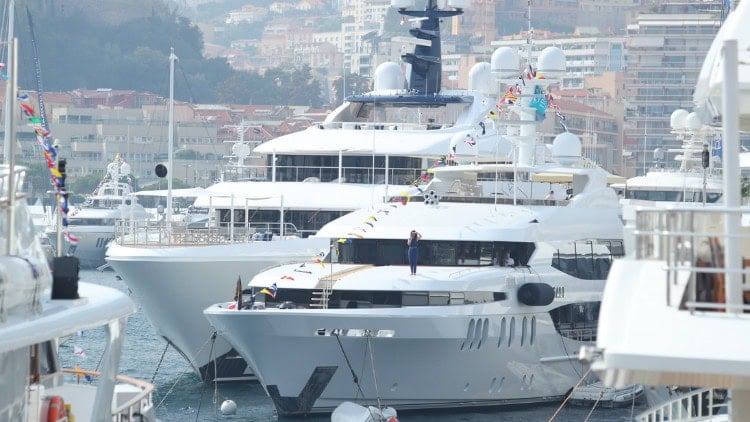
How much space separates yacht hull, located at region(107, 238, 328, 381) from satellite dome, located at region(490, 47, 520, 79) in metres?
6.10

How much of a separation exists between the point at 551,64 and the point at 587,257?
19.0 feet

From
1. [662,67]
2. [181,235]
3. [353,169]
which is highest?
[662,67]

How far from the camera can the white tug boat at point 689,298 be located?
7.98 meters

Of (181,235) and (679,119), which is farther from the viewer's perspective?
(679,119)

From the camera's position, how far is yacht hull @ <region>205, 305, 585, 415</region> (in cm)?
2610

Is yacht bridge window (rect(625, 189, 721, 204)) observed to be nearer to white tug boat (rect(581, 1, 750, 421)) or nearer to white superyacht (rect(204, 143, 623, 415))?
white superyacht (rect(204, 143, 623, 415))

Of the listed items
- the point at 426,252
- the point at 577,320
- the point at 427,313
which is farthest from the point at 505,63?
the point at 427,313

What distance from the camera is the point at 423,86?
145ft

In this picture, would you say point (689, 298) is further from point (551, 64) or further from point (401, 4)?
point (401, 4)

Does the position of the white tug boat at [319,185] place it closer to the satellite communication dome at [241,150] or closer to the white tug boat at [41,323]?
the satellite communication dome at [241,150]

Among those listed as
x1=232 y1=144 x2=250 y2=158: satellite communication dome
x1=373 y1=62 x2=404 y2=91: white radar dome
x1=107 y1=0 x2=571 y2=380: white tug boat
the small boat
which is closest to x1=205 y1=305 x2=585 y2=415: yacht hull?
the small boat

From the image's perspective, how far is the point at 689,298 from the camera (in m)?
8.30

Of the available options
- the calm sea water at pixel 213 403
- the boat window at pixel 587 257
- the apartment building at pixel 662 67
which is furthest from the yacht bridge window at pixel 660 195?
the apartment building at pixel 662 67

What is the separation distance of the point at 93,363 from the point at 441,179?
730 centimetres
